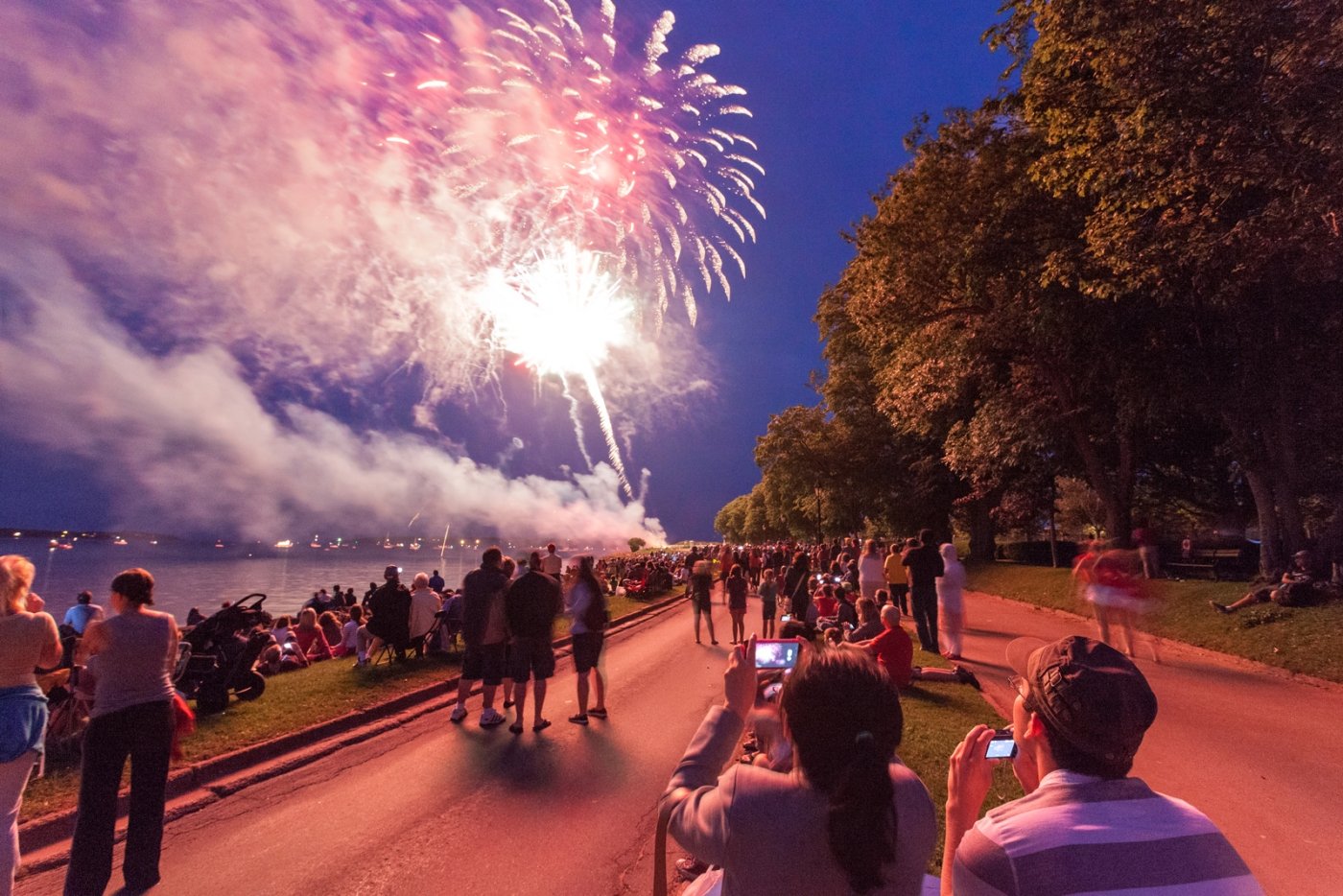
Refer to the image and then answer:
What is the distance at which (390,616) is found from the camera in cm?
1195

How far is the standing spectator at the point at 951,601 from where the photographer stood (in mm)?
10688

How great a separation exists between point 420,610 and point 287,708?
4.17m

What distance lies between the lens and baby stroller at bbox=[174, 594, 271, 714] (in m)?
8.34

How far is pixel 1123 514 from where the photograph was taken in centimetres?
2242

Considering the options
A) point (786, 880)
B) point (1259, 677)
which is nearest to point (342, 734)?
point (786, 880)

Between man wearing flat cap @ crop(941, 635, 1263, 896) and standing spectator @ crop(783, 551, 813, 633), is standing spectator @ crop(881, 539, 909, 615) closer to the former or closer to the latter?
standing spectator @ crop(783, 551, 813, 633)

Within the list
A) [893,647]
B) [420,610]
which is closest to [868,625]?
[893,647]

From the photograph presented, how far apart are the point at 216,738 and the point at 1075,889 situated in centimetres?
851

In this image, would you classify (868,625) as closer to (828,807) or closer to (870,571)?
(870,571)

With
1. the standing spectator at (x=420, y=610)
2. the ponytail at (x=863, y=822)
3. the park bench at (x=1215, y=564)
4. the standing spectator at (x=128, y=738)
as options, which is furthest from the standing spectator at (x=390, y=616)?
the park bench at (x=1215, y=564)

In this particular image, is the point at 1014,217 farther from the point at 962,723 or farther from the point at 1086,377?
the point at 962,723

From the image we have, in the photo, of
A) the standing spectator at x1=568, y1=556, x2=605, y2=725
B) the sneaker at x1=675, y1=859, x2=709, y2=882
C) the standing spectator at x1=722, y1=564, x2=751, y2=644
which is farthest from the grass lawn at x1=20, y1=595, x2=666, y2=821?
the standing spectator at x1=722, y1=564, x2=751, y2=644

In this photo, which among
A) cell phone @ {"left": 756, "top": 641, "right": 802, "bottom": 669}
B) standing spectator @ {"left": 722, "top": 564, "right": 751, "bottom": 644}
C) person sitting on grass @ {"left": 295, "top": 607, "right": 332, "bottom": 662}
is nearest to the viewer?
cell phone @ {"left": 756, "top": 641, "right": 802, "bottom": 669}

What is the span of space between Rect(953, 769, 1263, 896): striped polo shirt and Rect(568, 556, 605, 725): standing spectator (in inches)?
288
